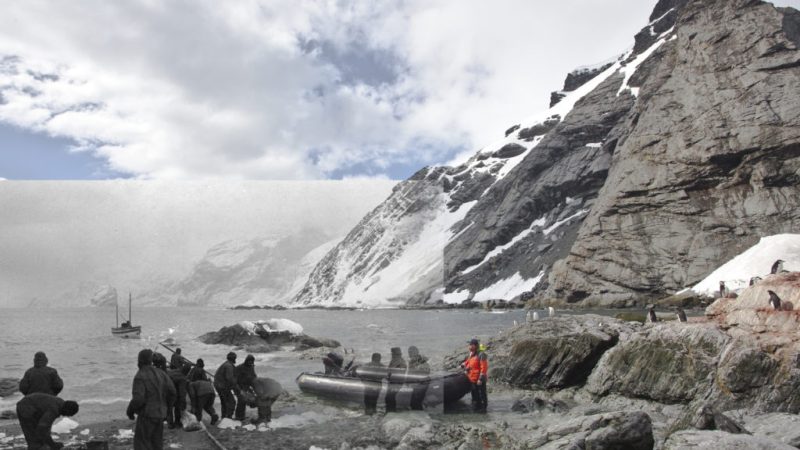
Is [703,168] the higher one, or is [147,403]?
[703,168]

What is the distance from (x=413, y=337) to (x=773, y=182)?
62397mm

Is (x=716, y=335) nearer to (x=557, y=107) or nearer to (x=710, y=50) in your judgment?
(x=710, y=50)

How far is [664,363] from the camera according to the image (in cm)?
A: 1650

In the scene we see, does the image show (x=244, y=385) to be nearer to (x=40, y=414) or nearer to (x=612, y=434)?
(x=40, y=414)

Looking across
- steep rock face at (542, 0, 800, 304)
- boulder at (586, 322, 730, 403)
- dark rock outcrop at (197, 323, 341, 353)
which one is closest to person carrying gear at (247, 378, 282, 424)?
boulder at (586, 322, 730, 403)

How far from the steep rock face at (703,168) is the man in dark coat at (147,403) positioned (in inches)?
3178

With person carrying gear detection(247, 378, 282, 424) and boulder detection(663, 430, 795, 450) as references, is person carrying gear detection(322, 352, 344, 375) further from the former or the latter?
boulder detection(663, 430, 795, 450)

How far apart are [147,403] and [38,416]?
6.47 feet

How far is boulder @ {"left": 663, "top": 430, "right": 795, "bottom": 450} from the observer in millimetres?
8406

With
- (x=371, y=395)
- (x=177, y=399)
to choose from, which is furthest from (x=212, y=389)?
(x=371, y=395)

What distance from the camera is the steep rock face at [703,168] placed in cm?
8244

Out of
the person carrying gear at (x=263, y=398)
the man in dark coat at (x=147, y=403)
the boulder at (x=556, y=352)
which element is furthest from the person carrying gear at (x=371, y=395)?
the man in dark coat at (x=147, y=403)

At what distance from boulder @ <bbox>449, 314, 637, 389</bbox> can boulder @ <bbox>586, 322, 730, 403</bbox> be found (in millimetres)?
1026

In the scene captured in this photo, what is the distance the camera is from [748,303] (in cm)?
1842
